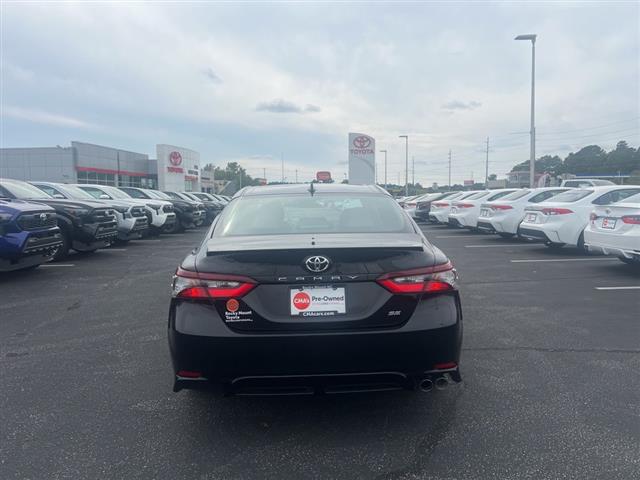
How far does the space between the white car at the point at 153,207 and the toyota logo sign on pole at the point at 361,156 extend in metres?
11.6

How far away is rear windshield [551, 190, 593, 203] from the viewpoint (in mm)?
10898

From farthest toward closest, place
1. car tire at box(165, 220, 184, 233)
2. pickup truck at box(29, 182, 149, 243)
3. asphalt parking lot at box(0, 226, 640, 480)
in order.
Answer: car tire at box(165, 220, 184, 233) → pickup truck at box(29, 182, 149, 243) → asphalt parking lot at box(0, 226, 640, 480)

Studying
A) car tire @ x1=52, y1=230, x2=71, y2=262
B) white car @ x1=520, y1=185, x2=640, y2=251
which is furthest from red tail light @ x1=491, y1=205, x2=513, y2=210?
car tire @ x1=52, y1=230, x2=71, y2=262

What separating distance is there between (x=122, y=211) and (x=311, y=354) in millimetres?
11022

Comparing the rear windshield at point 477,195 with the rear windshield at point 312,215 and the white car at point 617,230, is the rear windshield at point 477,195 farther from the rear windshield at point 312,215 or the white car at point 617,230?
the rear windshield at point 312,215

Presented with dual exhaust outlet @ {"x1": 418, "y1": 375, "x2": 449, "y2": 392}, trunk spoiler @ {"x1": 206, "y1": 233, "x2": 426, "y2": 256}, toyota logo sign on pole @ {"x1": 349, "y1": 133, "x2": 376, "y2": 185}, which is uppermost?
toyota logo sign on pole @ {"x1": 349, "y1": 133, "x2": 376, "y2": 185}

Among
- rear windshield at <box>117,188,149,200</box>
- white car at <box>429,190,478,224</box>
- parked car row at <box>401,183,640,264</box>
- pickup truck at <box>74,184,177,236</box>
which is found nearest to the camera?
parked car row at <box>401,183,640,264</box>

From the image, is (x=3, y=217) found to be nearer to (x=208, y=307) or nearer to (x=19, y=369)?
(x=19, y=369)

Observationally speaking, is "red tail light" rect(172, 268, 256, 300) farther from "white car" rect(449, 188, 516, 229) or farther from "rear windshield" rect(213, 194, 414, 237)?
"white car" rect(449, 188, 516, 229)

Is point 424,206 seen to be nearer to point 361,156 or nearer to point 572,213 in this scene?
point 361,156

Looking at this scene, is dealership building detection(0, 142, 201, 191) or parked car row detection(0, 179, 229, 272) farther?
dealership building detection(0, 142, 201, 191)

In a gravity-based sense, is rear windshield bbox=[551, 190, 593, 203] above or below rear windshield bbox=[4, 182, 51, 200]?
below

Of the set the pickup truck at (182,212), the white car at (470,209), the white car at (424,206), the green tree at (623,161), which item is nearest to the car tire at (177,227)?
the pickup truck at (182,212)

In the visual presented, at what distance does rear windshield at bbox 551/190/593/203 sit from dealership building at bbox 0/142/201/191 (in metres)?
42.0
